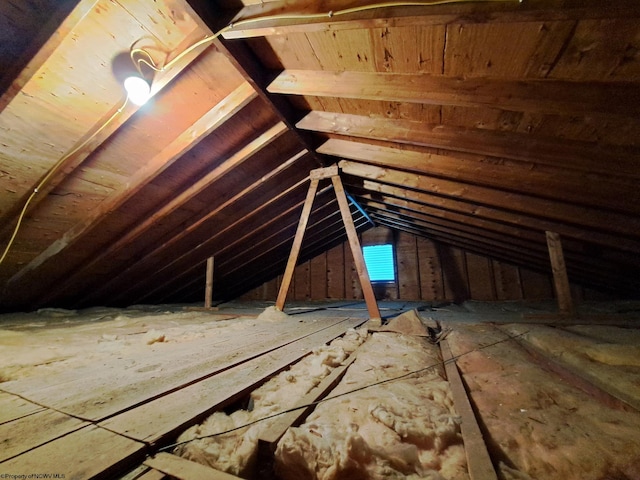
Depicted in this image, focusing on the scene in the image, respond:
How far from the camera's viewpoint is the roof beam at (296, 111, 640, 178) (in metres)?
1.50

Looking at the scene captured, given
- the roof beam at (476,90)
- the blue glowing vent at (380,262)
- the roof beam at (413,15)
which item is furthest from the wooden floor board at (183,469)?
the blue glowing vent at (380,262)

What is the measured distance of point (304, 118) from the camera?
2.32 meters

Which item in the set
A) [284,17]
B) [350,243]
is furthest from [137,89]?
[350,243]

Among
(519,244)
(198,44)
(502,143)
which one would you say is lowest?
(519,244)

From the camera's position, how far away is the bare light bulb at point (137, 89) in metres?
1.57

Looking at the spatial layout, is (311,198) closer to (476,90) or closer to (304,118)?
(304,118)

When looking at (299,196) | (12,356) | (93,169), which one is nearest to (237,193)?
(299,196)

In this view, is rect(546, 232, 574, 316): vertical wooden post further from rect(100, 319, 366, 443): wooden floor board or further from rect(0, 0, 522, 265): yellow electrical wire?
rect(100, 319, 366, 443): wooden floor board

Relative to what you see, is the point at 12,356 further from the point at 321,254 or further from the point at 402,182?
the point at 321,254

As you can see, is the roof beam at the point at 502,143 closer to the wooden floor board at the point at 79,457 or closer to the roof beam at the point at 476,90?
the roof beam at the point at 476,90

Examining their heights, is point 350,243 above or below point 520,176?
below

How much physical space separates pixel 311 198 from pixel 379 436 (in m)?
2.57

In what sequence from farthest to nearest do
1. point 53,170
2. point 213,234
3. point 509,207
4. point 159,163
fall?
point 213,234 → point 509,207 → point 159,163 → point 53,170

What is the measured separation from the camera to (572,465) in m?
0.74
